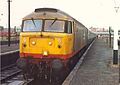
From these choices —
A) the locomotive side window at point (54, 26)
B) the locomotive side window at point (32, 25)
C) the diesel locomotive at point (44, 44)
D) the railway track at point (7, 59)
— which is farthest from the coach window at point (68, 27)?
the railway track at point (7, 59)

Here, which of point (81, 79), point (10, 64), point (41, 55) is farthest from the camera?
point (10, 64)

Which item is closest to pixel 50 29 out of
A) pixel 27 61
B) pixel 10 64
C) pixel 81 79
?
pixel 27 61

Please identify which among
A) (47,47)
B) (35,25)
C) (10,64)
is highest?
(35,25)

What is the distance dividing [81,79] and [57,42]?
180 centimetres

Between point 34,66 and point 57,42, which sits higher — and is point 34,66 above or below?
below

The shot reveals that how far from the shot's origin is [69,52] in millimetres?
14000

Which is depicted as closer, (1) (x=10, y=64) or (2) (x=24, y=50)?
(2) (x=24, y=50)

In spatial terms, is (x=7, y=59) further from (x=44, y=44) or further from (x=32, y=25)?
(x=44, y=44)

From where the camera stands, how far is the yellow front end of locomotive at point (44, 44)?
13.1 metres

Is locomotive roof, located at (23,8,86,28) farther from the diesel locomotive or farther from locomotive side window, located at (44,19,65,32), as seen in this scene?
locomotive side window, located at (44,19,65,32)

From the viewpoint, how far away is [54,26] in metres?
13.7

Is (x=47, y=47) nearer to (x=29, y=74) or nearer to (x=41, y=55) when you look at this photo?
(x=41, y=55)

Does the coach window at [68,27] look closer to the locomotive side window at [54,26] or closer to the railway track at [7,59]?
the locomotive side window at [54,26]

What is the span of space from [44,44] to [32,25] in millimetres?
1106
